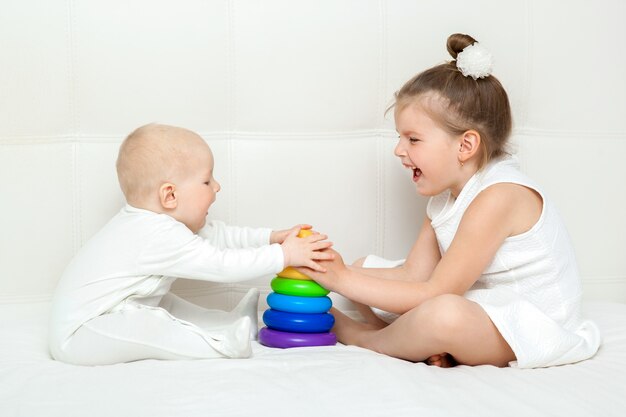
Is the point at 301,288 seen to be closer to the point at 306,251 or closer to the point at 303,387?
the point at 306,251

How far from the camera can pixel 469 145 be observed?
1.73 meters

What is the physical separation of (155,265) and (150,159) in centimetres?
23

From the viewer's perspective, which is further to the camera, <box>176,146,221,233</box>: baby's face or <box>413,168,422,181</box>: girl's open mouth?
<box>413,168,422,181</box>: girl's open mouth

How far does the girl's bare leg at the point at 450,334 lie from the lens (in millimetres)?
1452

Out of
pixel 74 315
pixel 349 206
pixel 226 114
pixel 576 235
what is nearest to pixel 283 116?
pixel 226 114

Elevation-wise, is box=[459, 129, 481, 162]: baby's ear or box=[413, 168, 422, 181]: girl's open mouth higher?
box=[459, 129, 481, 162]: baby's ear

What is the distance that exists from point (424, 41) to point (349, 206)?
481mm

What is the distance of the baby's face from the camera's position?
5.39ft

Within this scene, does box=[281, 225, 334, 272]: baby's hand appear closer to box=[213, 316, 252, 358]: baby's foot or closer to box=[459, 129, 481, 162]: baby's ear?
box=[213, 316, 252, 358]: baby's foot

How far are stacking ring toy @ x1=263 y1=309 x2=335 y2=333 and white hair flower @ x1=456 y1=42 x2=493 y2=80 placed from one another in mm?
632

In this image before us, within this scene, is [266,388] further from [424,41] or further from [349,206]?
[424,41]

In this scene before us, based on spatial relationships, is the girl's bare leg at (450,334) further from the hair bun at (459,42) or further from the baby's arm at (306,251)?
the hair bun at (459,42)

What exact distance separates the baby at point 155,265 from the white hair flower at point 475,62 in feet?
1.66

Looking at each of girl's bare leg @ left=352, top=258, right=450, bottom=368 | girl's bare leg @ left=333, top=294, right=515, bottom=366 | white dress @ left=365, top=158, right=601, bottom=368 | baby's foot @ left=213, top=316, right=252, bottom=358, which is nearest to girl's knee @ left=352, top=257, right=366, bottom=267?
girl's bare leg @ left=352, top=258, right=450, bottom=368
